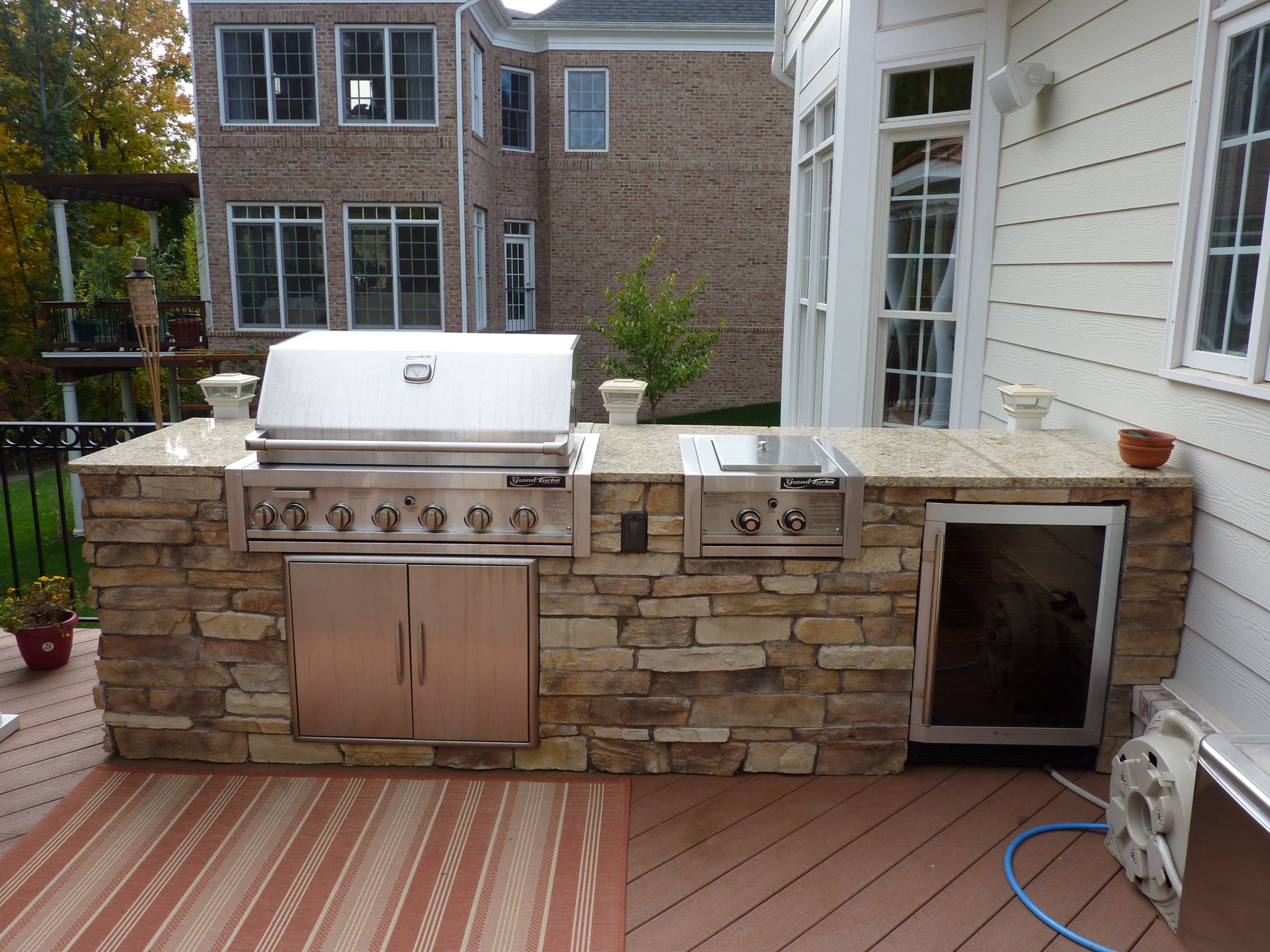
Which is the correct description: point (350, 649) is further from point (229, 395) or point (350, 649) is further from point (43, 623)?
point (43, 623)

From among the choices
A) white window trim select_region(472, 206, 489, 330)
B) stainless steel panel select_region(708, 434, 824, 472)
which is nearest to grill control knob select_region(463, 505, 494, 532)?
stainless steel panel select_region(708, 434, 824, 472)

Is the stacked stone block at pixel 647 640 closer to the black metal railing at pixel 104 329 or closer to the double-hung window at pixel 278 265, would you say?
the black metal railing at pixel 104 329

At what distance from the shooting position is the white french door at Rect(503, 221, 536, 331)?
1638cm

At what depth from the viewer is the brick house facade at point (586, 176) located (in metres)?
14.1

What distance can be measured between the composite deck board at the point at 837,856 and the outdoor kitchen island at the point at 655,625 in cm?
11

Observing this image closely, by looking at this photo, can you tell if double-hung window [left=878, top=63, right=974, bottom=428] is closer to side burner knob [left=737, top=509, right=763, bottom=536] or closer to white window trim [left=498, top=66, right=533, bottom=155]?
side burner knob [left=737, top=509, right=763, bottom=536]

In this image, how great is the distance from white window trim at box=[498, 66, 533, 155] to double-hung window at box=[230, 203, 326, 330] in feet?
11.2

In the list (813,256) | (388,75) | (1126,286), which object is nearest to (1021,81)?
(1126,286)

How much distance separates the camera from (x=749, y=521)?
2771 millimetres

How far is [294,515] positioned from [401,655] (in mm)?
527

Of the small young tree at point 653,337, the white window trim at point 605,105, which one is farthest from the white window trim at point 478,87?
the small young tree at point 653,337

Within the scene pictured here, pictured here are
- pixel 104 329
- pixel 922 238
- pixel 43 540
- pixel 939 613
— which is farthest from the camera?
pixel 104 329

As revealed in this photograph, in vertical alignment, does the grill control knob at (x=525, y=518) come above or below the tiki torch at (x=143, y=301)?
below

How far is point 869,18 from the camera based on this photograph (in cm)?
460
